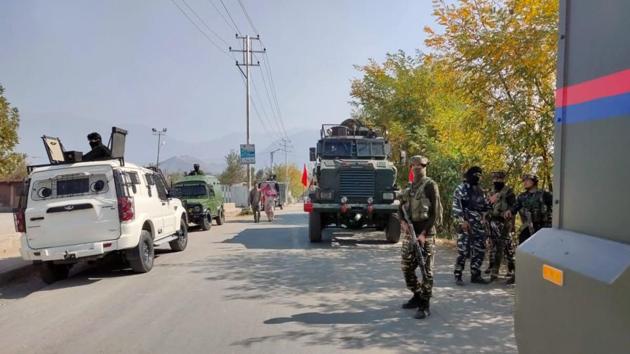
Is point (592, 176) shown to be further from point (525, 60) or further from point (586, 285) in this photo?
point (525, 60)

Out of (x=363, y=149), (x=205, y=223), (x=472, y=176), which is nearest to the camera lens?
(x=472, y=176)

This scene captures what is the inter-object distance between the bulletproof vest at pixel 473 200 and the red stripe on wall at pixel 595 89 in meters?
5.46

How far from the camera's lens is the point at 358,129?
15391 millimetres

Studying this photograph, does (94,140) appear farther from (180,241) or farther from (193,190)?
(193,190)

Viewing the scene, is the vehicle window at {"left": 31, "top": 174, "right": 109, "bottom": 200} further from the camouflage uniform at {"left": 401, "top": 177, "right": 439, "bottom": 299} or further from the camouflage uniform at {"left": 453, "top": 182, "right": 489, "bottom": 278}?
the camouflage uniform at {"left": 453, "top": 182, "right": 489, "bottom": 278}

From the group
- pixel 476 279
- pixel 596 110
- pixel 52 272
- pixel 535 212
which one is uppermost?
pixel 596 110

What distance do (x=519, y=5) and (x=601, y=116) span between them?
693 centimetres

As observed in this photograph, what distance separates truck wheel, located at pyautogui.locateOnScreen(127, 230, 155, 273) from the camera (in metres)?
8.78

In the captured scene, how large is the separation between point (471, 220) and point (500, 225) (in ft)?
1.99

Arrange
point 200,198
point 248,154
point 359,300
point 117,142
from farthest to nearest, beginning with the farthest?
point 248,154, point 200,198, point 117,142, point 359,300

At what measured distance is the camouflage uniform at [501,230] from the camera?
7.95 meters

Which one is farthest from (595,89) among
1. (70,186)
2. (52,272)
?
(52,272)

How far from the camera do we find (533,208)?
23.6 feet

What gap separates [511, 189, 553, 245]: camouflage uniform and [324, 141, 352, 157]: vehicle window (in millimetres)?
7210
